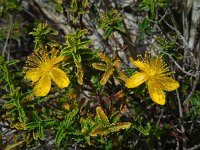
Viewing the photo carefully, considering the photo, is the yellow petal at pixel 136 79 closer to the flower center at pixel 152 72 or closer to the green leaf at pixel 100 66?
the flower center at pixel 152 72

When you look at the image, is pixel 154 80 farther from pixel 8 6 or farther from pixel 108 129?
pixel 8 6

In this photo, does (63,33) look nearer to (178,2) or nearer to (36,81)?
(178,2)

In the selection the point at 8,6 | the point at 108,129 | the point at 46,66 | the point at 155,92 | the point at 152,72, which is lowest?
the point at 108,129

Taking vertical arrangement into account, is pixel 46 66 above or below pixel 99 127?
above

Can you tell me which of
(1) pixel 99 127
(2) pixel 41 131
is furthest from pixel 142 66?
(2) pixel 41 131

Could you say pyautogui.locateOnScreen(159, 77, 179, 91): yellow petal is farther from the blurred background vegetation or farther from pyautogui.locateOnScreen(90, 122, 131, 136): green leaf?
pyautogui.locateOnScreen(90, 122, 131, 136): green leaf

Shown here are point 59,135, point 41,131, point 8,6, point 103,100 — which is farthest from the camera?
point 8,6

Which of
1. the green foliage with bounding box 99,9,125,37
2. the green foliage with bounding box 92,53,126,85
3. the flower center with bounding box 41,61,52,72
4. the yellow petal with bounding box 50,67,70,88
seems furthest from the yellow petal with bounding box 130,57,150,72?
the flower center with bounding box 41,61,52,72
